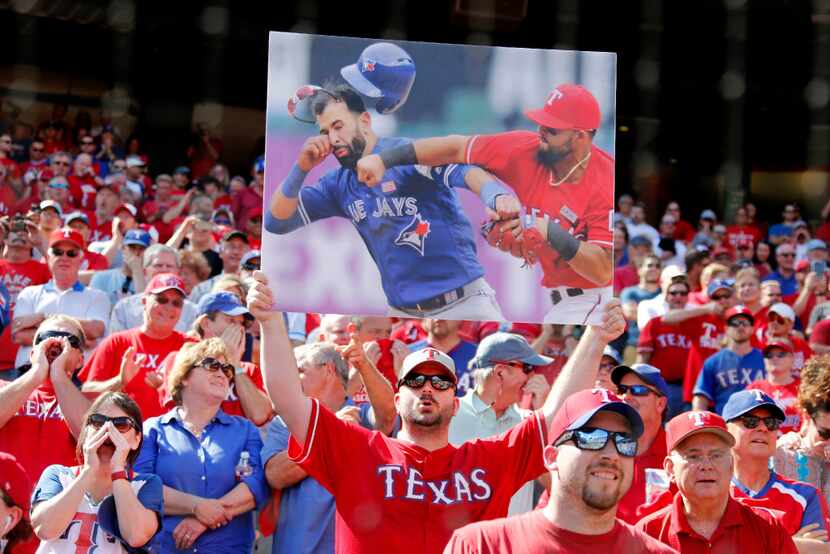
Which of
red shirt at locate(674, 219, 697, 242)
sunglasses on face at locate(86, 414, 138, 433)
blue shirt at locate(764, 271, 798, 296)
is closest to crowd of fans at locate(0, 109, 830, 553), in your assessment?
sunglasses on face at locate(86, 414, 138, 433)

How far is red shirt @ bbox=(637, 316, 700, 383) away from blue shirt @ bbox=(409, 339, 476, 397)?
122cm

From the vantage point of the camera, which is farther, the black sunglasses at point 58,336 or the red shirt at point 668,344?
the red shirt at point 668,344

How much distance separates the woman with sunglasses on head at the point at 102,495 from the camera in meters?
2.64

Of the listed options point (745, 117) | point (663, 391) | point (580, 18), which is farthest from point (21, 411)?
point (745, 117)

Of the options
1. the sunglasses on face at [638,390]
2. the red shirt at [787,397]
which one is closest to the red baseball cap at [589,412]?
the sunglasses on face at [638,390]

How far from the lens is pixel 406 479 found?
8.36 ft

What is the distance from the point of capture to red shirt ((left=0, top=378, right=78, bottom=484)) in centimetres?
331

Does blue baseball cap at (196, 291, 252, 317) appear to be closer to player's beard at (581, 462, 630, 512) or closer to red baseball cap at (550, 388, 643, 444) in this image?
red baseball cap at (550, 388, 643, 444)

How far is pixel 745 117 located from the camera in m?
11.8

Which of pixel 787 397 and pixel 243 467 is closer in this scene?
pixel 243 467

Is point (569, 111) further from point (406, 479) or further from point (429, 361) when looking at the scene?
point (406, 479)

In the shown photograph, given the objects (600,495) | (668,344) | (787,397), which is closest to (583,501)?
(600,495)

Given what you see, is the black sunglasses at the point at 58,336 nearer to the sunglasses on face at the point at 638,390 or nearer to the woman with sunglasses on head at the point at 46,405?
the woman with sunglasses on head at the point at 46,405

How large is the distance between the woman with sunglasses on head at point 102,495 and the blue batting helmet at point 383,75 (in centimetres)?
95
